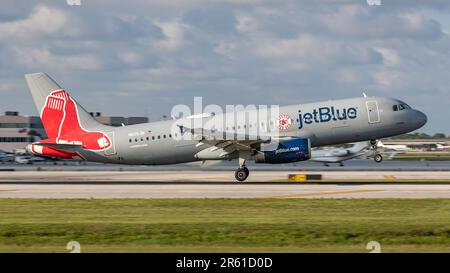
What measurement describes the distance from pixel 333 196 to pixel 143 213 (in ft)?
40.9

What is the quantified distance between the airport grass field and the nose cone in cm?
A: 1642

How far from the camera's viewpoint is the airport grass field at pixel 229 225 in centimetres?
2327

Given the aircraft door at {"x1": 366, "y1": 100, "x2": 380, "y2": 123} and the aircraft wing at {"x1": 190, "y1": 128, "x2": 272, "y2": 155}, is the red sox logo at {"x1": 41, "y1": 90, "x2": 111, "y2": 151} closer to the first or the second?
the aircraft wing at {"x1": 190, "y1": 128, "x2": 272, "y2": 155}

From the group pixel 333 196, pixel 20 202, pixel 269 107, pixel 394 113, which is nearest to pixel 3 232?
pixel 20 202

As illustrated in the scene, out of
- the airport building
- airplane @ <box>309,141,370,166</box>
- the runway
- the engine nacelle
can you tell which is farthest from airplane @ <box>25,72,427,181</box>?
the airport building

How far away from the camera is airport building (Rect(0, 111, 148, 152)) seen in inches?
6644

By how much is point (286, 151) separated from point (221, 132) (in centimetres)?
455

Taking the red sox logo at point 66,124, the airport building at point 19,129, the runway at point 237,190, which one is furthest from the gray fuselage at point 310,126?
the airport building at point 19,129

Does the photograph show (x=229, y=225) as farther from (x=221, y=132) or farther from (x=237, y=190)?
(x=221, y=132)

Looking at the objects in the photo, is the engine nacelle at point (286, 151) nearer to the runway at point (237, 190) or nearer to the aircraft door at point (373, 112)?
the runway at point (237, 190)

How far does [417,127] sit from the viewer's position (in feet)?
174

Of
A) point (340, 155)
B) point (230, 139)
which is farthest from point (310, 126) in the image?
point (340, 155)

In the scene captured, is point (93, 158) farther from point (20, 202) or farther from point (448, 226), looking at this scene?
point (448, 226)
